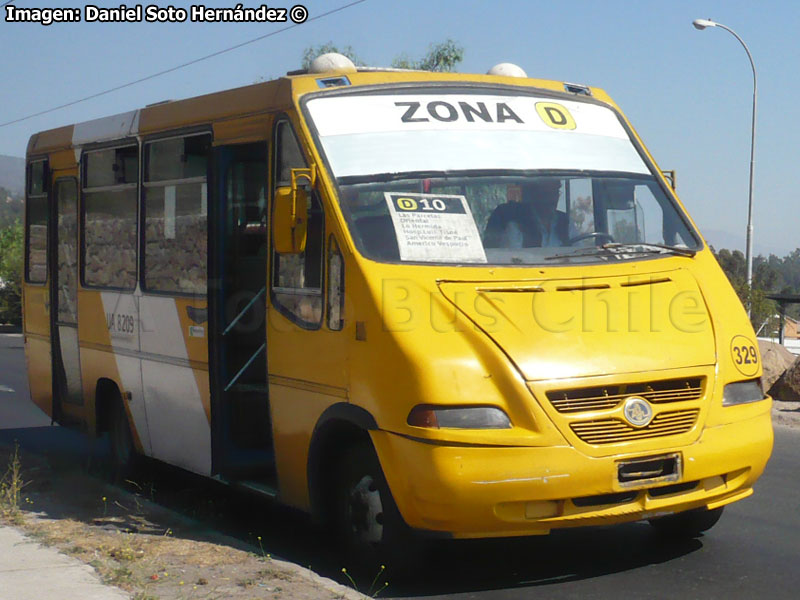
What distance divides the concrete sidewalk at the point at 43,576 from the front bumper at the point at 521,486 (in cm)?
140

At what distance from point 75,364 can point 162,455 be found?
187cm

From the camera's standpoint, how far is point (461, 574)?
6.43 meters

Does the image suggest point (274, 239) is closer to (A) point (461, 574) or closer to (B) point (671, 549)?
(A) point (461, 574)

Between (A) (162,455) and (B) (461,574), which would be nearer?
(B) (461,574)

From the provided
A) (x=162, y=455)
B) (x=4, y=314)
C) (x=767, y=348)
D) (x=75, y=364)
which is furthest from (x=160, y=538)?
(x=4, y=314)

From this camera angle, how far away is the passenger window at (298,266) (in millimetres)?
6547

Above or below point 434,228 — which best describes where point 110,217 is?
above

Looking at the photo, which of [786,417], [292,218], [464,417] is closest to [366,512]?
[464,417]

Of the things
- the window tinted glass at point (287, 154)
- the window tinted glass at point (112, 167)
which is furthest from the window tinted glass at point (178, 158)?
the window tinted glass at point (287, 154)

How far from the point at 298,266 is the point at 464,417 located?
160 centimetres

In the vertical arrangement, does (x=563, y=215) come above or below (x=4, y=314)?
above

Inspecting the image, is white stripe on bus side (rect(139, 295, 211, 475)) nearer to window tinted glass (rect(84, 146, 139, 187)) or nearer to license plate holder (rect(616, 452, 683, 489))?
window tinted glass (rect(84, 146, 139, 187))

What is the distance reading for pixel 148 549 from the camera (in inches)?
265

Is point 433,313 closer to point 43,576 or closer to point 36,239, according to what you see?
point 43,576
